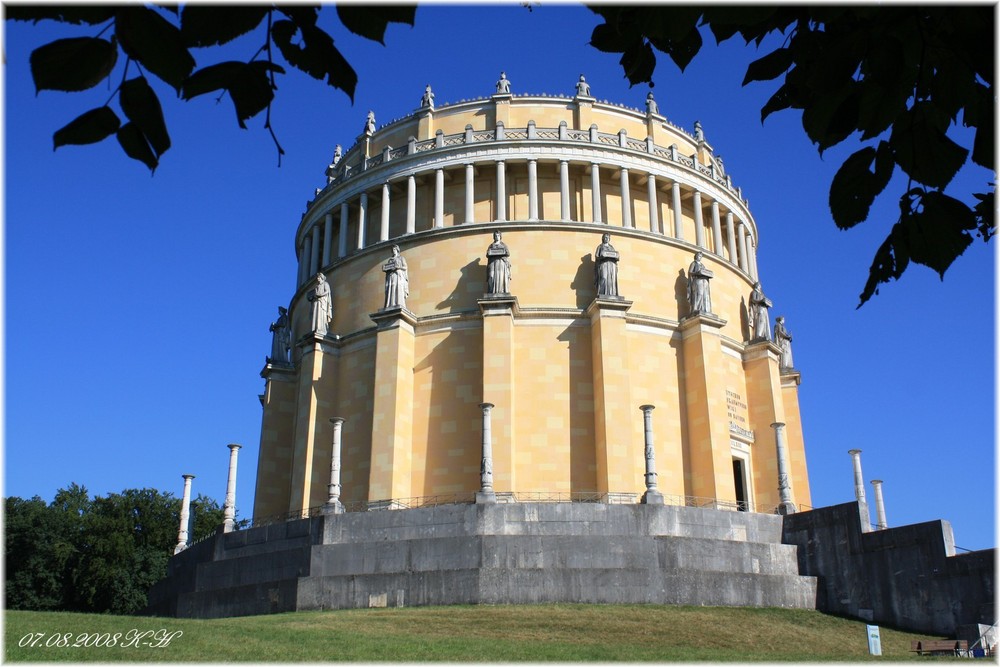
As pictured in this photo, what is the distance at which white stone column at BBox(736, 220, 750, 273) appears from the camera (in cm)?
3950

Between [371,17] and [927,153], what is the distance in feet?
7.85

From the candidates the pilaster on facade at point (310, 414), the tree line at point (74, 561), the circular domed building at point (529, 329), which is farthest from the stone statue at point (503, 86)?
the tree line at point (74, 561)

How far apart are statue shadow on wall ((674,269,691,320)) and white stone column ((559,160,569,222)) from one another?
5.06m

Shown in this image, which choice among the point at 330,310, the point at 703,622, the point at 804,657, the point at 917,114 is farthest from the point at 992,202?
the point at 330,310

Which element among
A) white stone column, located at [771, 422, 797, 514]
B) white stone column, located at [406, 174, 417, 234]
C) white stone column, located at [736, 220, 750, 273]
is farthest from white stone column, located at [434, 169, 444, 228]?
white stone column, located at [771, 422, 797, 514]

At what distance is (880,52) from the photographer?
347cm

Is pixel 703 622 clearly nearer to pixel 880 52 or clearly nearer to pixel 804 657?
pixel 804 657

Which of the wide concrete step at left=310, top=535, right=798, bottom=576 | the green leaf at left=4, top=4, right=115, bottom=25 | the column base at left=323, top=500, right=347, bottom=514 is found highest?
the column base at left=323, top=500, right=347, bottom=514

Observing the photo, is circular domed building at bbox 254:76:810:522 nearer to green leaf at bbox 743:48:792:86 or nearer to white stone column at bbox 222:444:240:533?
white stone column at bbox 222:444:240:533

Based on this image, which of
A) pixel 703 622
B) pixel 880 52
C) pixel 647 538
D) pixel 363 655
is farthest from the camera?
pixel 647 538

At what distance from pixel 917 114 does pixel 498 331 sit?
27346 mm

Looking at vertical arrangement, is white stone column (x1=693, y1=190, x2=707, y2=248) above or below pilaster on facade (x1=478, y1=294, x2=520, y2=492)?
above

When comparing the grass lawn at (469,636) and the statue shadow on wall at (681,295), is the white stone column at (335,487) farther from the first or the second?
the statue shadow on wall at (681,295)

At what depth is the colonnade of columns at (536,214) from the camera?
114ft
